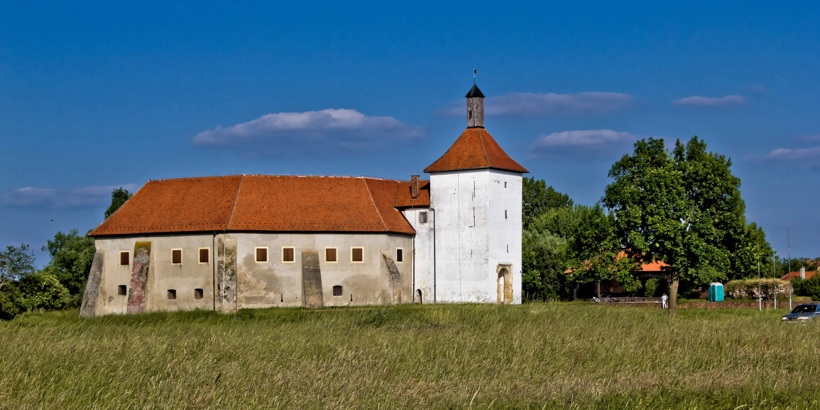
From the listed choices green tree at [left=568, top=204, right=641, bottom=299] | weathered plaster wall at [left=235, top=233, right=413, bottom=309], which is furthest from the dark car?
weathered plaster wall at [left=235, top=233, right=413, bottom=309]

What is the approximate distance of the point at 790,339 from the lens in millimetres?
21016

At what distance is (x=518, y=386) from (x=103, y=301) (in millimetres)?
39541

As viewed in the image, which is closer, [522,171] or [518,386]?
[518,386]

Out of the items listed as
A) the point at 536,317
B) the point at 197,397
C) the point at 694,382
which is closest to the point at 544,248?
the point at 536,317

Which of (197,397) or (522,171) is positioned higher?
(522,171)

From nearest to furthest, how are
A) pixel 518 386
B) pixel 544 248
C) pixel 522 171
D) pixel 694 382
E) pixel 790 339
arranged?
pixel 518 386 < pixel 694 382 < pixel 790 339 < pixel 522 171 < pixel 544 248

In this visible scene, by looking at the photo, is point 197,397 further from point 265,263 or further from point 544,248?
point 544,248

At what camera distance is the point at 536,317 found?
81.0ft

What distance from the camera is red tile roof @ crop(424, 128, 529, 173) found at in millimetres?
49125

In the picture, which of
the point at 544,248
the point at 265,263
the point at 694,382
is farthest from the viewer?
the point at 544,248

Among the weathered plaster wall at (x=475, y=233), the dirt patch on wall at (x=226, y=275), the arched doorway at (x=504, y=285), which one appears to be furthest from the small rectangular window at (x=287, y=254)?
the arched doorway at (x=504, y=285)

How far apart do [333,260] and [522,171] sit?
42.0 ft

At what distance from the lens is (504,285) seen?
4844 centimetres

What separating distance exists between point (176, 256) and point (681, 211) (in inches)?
1110
